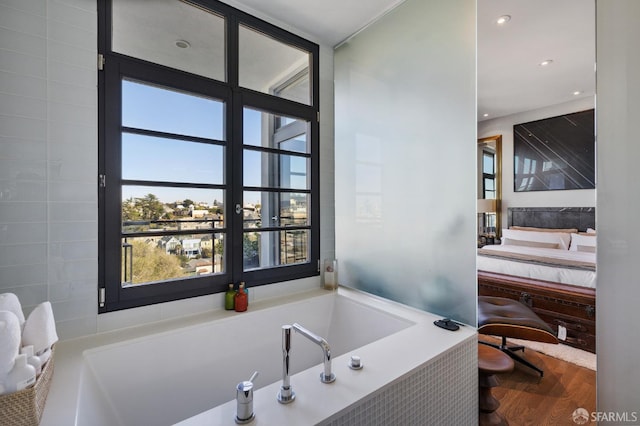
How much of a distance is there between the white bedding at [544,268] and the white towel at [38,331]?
12.3ft

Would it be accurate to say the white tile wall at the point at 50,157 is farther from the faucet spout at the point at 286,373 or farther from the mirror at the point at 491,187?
the mirror at the point at 491,187

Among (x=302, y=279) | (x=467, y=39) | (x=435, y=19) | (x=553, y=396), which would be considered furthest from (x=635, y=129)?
(x=302, y=279)

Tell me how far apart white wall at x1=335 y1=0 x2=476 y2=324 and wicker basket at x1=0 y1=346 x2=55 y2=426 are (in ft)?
5.82

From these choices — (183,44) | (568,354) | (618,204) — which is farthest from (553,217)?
(183,44)

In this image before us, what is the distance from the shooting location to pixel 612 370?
119 cm

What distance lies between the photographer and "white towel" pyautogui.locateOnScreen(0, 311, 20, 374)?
812mm

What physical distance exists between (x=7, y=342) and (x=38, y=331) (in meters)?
0.21

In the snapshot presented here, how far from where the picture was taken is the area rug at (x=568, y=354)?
2.27 metres

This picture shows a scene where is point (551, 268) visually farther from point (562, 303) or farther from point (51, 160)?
point (51, 160)

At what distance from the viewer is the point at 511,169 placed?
14.5ft

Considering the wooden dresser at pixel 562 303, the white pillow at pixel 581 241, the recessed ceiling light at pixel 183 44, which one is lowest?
the wooden dresser at pixel 562 303

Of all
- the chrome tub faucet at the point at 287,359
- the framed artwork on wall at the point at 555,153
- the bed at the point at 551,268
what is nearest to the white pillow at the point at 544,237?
the bed at the point at 551,268

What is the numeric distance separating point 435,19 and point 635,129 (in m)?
1.16

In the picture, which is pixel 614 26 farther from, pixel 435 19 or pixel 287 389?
pixel 287 389
